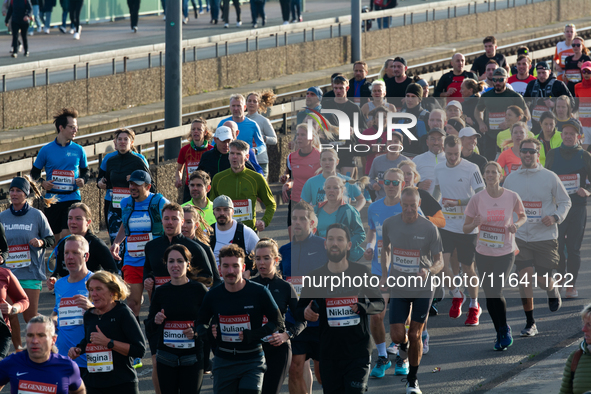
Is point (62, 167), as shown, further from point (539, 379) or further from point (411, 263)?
point (539, 379)

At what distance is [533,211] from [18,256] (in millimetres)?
4956

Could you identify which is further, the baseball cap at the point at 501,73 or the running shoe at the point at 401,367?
the baseball cap at the point at 501,73

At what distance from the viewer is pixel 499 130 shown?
1362 centimetres

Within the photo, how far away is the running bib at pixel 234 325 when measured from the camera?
734 cm

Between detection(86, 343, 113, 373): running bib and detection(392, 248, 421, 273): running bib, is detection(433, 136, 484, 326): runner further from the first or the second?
detection(86, 343, 113, 373): running bib

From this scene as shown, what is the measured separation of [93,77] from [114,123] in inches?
57.6

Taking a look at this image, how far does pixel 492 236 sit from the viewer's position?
10.1 meters

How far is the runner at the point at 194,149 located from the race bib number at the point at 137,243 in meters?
2.76

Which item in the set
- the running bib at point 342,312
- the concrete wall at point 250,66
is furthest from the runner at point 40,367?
the concrete wall at point 250,66

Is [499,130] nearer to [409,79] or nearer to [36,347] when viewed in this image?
[409,79]

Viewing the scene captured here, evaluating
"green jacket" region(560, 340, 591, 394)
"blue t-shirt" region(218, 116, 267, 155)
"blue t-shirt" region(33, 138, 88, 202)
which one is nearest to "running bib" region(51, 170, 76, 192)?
"blue t-shirt" region(33, 138, 88, 202)

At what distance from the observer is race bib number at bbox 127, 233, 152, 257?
31.6 ft

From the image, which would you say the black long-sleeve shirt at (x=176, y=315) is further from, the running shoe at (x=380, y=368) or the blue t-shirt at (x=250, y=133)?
the blue t-shirt at (x=250, y=133)

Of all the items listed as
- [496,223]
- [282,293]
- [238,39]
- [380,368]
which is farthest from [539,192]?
[238,39]
